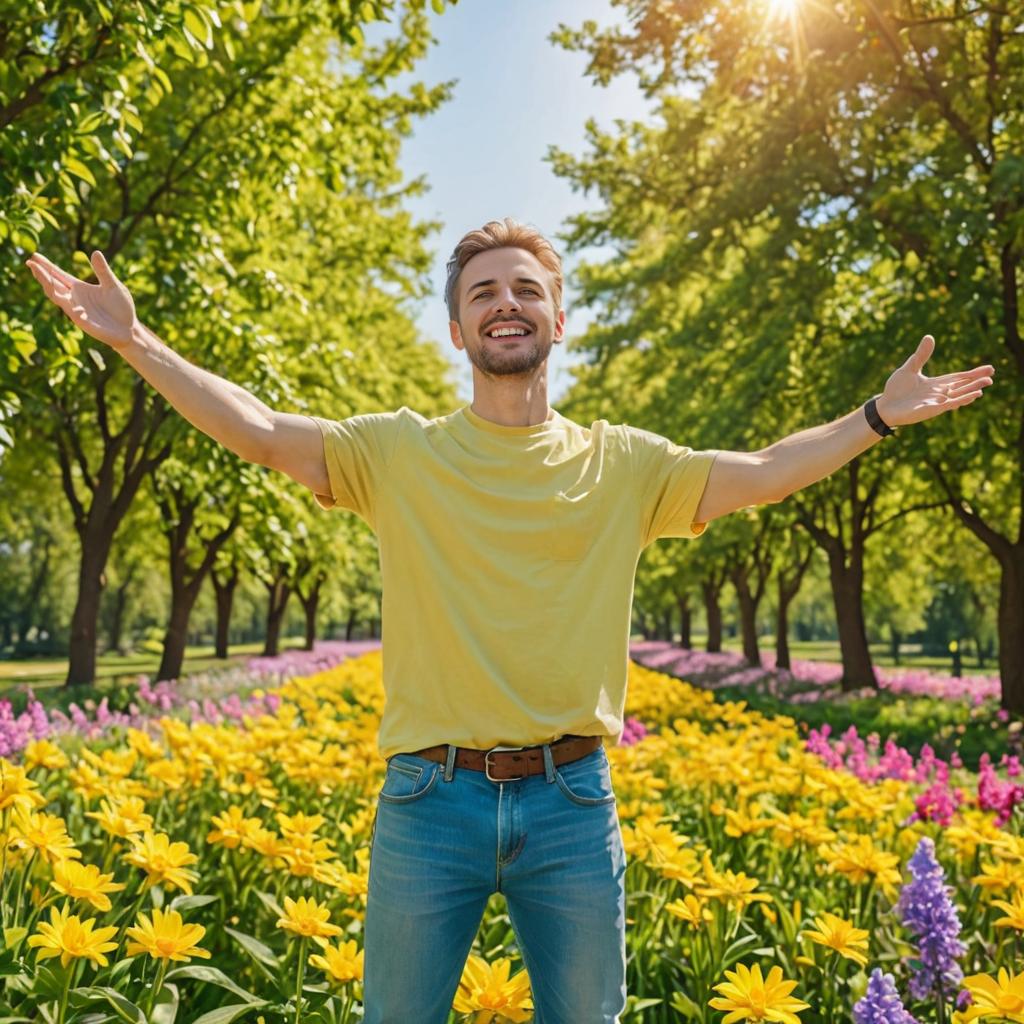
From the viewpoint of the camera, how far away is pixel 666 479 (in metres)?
2.43

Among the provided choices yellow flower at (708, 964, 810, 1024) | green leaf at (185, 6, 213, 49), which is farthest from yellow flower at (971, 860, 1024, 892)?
green leaf at (185, 6, 213, 49)

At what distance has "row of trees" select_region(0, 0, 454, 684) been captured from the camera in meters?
5.51

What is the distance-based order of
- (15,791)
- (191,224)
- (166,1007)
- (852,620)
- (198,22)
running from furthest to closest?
(852,620) → (191,224) → (198,22) → (15,791) → (166,1007)

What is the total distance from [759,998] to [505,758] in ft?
3.05

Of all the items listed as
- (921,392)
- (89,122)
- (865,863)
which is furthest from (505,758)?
(89,122)

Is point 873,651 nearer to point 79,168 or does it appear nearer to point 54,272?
point 79,168

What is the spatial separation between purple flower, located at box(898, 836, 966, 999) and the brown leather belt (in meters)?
1.64

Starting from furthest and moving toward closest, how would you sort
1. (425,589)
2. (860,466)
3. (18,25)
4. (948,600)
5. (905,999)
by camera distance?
(948,600) < (860,466) < (18,25) < (905,999) < (425,589)

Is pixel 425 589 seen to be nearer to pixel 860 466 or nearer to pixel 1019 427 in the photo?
pixel 1019 427

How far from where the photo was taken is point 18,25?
19.2ft

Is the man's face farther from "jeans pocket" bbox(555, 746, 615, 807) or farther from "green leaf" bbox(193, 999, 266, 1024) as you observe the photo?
"green leaf" bbox(193, 999, 266, 1024)

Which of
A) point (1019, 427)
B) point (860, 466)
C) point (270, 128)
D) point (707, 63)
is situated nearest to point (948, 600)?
point (860, 466)

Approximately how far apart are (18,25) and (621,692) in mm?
5981

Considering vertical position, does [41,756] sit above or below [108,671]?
above
